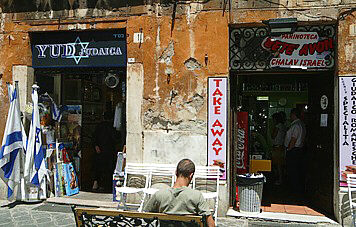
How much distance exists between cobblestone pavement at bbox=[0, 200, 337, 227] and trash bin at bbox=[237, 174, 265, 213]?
25 centimetres

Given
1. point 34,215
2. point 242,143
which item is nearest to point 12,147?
point 34,215

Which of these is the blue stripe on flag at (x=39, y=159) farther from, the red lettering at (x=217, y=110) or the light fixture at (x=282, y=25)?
the light fixture at (x=282, y=25)

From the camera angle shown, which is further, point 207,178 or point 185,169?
point 207,178

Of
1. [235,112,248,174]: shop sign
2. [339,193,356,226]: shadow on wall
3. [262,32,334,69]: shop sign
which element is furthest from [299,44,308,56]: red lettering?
[339,193,356,226]: shadow on wall

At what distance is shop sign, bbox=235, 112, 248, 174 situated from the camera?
717 cm

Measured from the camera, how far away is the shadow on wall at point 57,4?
7.07 m

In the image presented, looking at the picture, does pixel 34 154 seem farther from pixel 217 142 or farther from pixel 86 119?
pixel 217 142

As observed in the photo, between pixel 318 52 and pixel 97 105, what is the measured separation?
5.10m

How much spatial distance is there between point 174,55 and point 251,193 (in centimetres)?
271

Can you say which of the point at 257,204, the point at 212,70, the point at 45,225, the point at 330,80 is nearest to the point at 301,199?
the point at 257,204

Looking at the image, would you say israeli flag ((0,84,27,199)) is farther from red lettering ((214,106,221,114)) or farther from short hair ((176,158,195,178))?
short hair ((176,158,195,178))

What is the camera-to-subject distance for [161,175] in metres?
6.74

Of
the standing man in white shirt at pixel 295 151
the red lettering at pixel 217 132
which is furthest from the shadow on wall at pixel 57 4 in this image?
the standing man in white shirt at pixel 295 151

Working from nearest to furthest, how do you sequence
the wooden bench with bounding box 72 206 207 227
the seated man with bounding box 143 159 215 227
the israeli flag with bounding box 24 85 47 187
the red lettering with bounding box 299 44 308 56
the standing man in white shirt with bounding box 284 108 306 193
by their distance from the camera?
the wooden bench with bounding box 72 206 207 227, the seated man with bounding box 143 159 215 227, the red lettering with bounding box 299 44 308 56, the israeli flag with bounding box 24 85 47 187, the standing man in white shirt with bounding box 284 108 306 193
